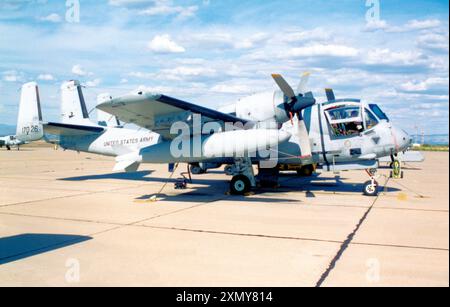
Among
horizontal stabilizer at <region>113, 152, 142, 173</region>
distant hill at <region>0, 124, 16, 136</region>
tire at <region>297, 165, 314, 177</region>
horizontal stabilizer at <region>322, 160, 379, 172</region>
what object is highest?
distant hill at <region>0, 124, 16, 136</region>

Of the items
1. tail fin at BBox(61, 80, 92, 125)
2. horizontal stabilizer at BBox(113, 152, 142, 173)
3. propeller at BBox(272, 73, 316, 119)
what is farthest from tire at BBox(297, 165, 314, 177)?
tail fin at BBox(61, 80, 92, 125)

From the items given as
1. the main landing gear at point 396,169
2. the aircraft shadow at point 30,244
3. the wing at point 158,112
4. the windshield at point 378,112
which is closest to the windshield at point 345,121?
the windshield at point 378,112

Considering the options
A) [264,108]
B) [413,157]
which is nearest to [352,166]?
[264,108]

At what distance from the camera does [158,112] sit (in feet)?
43.8

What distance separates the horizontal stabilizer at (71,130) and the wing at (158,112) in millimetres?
4185

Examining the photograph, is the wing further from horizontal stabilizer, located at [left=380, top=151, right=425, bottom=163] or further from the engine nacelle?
horizontal stabilizer, located at [left=380, top=151, right=425, bottom=163]

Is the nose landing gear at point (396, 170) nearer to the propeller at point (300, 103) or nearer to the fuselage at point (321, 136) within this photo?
the fuselage at point (321, 136)

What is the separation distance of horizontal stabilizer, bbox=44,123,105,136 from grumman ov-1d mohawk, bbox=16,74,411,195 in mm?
1214

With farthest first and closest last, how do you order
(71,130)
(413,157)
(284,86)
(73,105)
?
(413,157) < (73,105) < (71,130) < (284,86)

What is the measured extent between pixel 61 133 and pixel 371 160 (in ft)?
43.6

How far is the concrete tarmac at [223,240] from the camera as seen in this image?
5.54m

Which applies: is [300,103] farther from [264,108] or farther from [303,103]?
[264,108]

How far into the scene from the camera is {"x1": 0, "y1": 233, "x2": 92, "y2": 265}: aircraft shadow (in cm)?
650

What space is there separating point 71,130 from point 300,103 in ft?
33.3
